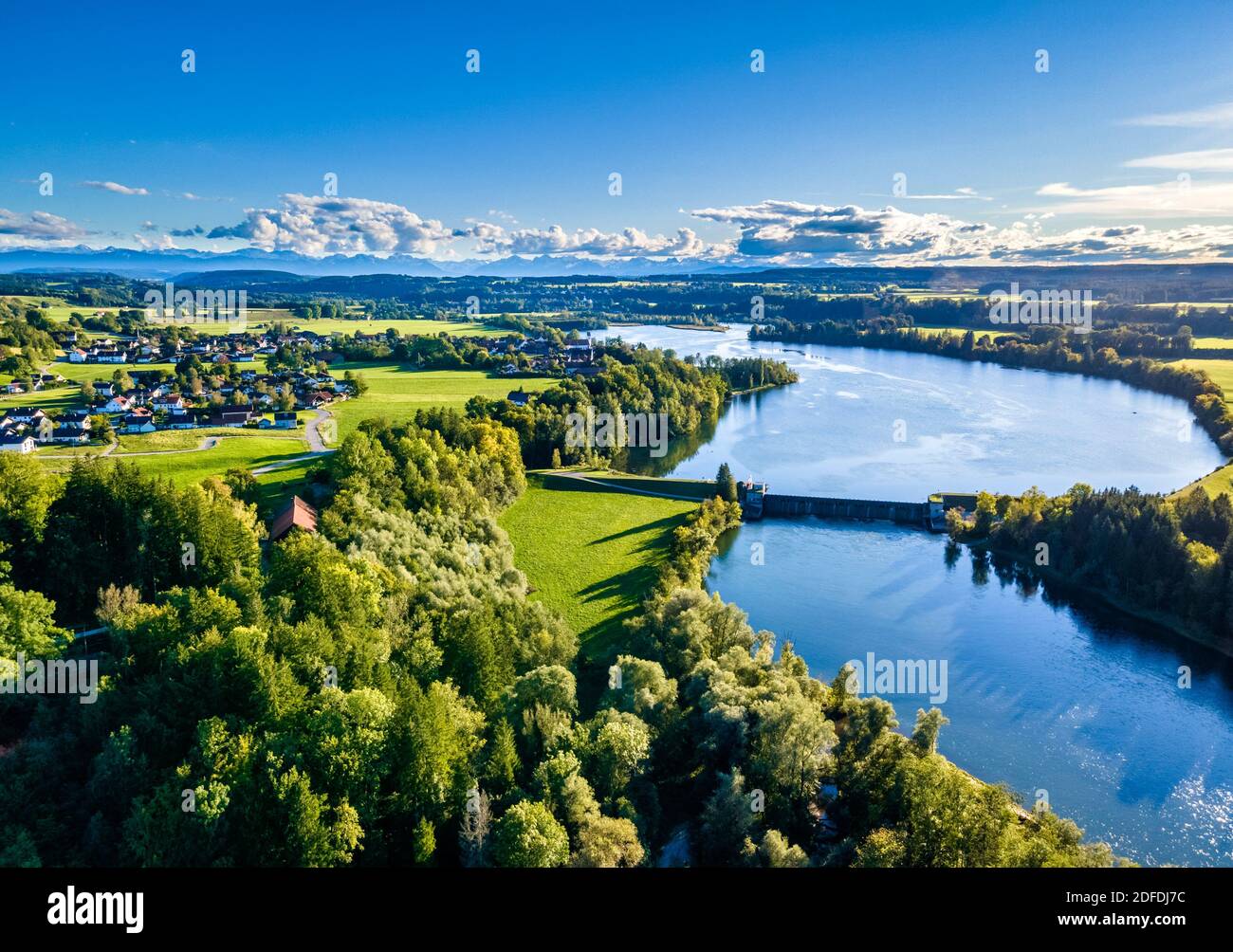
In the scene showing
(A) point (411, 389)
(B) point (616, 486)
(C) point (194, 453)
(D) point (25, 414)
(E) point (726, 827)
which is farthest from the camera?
(A) point (411, 389)

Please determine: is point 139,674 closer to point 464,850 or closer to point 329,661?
point 329,661

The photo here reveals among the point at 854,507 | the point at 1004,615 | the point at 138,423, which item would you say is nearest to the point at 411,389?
the point at 138,423

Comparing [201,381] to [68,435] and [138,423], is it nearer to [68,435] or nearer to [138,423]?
[138,423]

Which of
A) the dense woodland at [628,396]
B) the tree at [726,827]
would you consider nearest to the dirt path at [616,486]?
the dense woodland at [628,396]

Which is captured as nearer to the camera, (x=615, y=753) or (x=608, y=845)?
(x=608, y=845)

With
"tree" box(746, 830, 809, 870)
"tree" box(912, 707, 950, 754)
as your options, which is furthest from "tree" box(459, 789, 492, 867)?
"tree" box(912, 707, 950, 754)

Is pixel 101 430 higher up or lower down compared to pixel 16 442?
higher up

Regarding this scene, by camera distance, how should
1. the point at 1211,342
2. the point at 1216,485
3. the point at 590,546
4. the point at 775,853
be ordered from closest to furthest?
1. the point at 775,853
2. the point at 590,546
3. the point at 1216,485
4. the point at 1211,342
